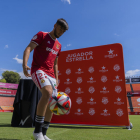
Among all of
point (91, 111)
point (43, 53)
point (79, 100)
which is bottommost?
point (91, 111)

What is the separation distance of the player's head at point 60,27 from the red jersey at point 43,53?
5.0 inches

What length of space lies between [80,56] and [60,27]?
2687 mm

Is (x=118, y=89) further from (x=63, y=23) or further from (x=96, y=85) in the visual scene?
(x=63, y=23)

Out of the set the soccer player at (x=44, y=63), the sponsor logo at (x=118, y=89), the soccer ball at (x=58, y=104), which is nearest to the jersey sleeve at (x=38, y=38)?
the soccer player at (x=44, y=63)

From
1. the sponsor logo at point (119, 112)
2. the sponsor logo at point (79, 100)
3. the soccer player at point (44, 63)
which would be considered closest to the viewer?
the soccer player at point (44, 63)

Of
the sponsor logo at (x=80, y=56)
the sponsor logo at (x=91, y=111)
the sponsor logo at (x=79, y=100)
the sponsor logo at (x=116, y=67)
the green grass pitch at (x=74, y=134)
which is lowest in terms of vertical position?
the green grass pitch at (x=74, y=134)

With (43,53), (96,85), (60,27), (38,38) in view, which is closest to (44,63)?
(43,53)

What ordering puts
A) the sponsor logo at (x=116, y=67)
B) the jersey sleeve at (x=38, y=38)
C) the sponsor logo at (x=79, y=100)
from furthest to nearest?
1. the sponsor logo at (x=79, y=100)
2. the sponsor logo at (x=116, y=67)
3. the jersey sleeve at (x=38, y=38)

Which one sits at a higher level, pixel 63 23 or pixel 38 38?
pixel 63 23

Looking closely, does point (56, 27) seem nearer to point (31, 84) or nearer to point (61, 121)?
point (31, 84)

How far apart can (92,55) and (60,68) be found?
1188 millimetres

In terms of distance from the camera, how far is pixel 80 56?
15.4ft

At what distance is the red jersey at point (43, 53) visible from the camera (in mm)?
2010

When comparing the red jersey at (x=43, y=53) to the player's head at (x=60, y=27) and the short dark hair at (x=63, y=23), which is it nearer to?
the player's head at (x=60, y=27)
